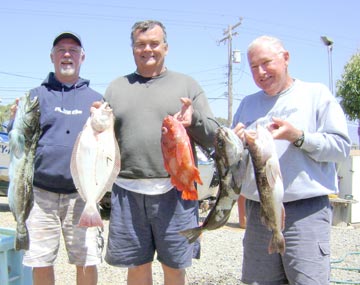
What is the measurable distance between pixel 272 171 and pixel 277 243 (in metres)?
0.48

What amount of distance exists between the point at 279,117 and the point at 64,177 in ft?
6.29

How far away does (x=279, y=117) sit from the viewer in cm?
320

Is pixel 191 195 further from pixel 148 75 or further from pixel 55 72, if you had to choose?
pixel 55 72

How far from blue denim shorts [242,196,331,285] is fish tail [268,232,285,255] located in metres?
0.17

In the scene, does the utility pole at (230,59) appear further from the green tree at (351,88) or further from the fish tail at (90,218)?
the fish tail at (90,218)

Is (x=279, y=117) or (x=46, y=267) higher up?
(x=279, y=117)

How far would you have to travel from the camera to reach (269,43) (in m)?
3.18

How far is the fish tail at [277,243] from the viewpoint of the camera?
2.98m

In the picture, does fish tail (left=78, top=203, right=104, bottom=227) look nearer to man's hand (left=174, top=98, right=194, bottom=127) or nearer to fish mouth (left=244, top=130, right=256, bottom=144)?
man's hand (left=174, top=98, right=194, bottom=127)

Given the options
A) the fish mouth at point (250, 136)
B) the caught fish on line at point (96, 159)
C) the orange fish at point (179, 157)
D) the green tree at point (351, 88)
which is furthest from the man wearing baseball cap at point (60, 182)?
the green tree at point (351, 88)

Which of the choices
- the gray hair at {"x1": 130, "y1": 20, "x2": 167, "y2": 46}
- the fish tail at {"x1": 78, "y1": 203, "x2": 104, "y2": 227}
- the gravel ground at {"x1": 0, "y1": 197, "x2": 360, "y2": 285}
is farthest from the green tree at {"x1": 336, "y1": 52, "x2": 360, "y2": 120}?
the fish tail at {"x1": 78, "y1": 203, "x2": 104, "y2": 227}

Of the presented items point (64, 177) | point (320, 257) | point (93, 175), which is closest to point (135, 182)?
point (93, 175)

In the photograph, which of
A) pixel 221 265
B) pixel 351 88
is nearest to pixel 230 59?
pixel 351 88

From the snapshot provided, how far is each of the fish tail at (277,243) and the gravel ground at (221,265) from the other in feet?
9.20
